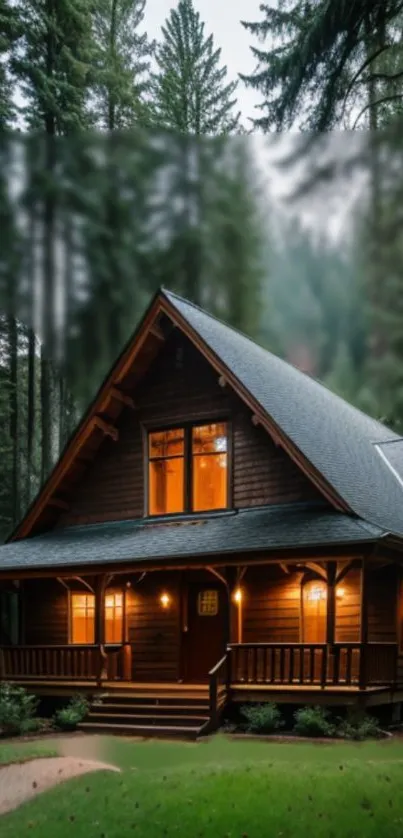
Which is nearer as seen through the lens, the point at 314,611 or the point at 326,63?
the point at 326,63

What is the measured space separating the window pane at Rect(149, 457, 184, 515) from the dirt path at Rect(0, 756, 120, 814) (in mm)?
7524

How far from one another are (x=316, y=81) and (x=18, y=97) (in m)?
22.2

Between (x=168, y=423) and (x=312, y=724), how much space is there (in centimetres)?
756

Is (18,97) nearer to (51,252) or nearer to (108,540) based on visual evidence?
(51,252)

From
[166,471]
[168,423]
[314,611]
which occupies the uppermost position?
[168,423]

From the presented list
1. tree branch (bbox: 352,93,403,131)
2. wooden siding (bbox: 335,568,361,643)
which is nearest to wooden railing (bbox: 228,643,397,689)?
wooden siding (bbox: 335,568,361,643)

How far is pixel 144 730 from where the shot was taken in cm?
1444

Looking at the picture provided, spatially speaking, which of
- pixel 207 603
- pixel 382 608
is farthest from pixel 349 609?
pixel 207 603

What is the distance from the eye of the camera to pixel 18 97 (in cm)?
2866

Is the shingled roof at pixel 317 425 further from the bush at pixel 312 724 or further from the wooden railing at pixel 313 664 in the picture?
the bush at pixel 312 724

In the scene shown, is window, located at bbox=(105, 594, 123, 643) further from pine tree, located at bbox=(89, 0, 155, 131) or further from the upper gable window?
pine tree, located at bbox=(89, 0, 155, 131)

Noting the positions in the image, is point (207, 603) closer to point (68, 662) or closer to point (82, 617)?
point (68, 662)

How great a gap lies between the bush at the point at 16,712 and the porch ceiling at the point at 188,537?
7.95 feet

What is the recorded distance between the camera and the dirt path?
32.4ft
